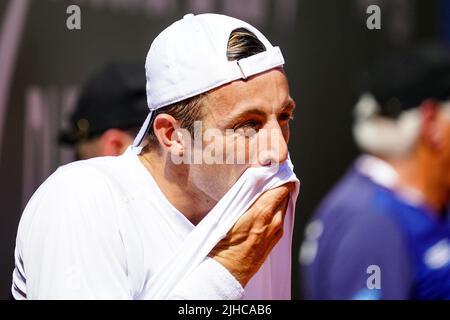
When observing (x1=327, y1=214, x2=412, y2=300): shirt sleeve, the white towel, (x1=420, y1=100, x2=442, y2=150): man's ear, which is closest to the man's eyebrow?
the white towel

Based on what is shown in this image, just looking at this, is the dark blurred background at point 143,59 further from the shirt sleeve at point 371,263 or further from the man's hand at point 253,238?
the man's hand at point 253,238

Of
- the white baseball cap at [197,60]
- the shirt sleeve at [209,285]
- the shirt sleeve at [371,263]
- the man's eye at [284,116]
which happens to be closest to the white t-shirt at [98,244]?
the shirt sleeve at [209,285]

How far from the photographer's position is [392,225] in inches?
161

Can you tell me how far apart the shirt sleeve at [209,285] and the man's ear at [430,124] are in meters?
2.16

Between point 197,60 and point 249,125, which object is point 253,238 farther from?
point 197,60

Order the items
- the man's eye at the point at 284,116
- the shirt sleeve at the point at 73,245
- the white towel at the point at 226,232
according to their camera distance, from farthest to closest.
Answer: the man's eye at the point at 284,116, the white towel at the point at 226,232, the shirt sleeve at the point at 73,245

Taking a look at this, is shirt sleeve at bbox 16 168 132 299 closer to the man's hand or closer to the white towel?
the white towel

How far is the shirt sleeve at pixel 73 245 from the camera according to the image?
2250 mm

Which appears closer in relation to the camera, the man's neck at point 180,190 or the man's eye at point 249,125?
the man's eye at point 249,125

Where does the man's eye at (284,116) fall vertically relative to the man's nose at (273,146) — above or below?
above

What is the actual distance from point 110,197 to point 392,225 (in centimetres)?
198

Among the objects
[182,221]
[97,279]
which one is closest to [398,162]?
[182,221]
